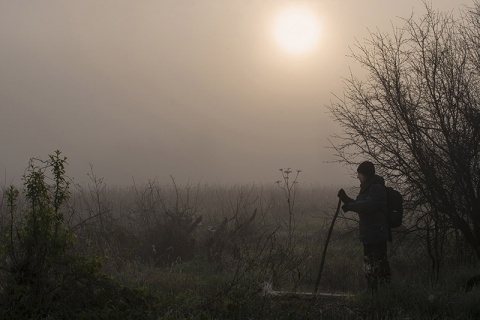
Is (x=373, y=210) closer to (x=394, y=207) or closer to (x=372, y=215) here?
(x=372, y=215)

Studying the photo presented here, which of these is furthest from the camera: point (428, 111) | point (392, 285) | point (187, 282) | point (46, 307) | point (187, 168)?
point (187, 168)

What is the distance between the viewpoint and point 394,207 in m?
7.45

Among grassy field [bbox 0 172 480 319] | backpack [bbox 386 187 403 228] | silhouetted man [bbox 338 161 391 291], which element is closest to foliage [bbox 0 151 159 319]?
grassy field [bbox 0 172 480 319]

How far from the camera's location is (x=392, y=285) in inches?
270

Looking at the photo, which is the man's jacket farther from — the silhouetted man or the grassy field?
the grassy field

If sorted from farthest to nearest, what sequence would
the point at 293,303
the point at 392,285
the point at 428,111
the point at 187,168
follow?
the point at 187,168 → the point at 428,111 → the point at 392,285 → the point at 293,303

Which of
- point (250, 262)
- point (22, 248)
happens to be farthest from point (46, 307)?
point (250, 262)

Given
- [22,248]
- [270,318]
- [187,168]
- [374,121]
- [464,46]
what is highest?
[187,168]

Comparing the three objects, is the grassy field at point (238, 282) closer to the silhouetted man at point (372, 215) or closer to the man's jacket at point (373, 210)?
the silhouetted man at point (372, 215)

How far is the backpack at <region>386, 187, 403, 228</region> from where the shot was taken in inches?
291

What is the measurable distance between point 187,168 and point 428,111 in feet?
390

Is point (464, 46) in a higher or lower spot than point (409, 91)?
higher

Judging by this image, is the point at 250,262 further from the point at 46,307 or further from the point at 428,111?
the point at 428,111

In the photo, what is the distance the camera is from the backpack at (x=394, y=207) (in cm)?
740
